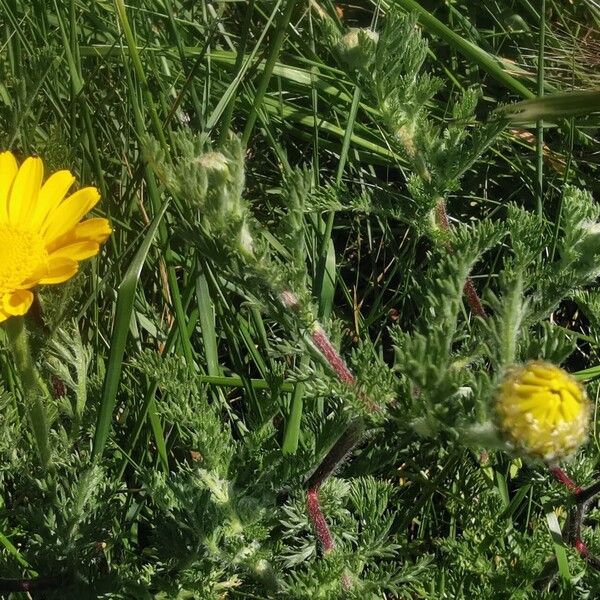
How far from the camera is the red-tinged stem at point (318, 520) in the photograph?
59.8 inches

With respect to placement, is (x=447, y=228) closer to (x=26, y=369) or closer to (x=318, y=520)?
(x=318, y=520)

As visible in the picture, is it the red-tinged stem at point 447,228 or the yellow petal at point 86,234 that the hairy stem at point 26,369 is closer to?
the yellow petal at point 86,234

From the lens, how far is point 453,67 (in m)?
2.33

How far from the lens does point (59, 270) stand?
1.42 m

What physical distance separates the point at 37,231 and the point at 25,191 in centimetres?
10

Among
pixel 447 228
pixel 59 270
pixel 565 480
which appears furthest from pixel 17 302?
pixel 565 480

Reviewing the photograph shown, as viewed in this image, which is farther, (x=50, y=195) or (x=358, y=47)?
(x=50, y=195)

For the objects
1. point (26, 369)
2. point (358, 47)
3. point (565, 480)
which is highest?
point (358, 47)

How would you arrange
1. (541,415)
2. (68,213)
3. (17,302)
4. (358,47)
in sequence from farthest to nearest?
(68,213), (358,47), (17,302), (541,415)

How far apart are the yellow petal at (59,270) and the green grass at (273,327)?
0.10 m

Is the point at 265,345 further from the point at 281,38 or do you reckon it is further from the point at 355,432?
the point at 281,38

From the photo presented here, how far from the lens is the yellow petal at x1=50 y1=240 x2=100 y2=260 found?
1.42 m

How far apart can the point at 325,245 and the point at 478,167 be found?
26.5 inches

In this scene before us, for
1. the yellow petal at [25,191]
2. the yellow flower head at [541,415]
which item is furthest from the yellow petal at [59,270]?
the yellow flower head at [541,415]
